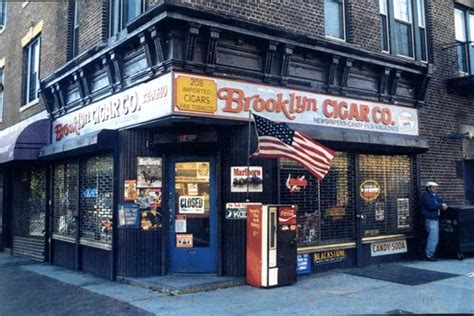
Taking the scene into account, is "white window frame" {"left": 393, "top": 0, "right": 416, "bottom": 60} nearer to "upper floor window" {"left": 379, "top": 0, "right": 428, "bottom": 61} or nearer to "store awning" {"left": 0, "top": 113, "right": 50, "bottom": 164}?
"upper floor window" {"left": 379, "top": 0, "right": 428, "bottom": 61}

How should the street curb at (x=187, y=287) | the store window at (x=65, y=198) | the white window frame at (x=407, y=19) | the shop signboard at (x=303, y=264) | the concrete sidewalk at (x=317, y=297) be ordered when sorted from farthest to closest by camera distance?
the white window frame at (x=407, y=19) → the store window at (x=65, y=198) → the shop signboard at (x=303, y=264) → the street curb at (x=187, y=287) → the concrete sidewalk at (x=317, y=297)

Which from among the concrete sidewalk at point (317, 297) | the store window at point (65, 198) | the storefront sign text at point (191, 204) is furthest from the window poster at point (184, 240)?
the store window at point (65, 198)

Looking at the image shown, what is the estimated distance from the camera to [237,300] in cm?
733

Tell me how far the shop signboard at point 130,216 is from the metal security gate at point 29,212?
493cm

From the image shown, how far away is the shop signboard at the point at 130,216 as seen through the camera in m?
8.94

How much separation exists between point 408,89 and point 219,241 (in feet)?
22.0

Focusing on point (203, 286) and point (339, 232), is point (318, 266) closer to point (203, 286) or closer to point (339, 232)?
point (339, 232)

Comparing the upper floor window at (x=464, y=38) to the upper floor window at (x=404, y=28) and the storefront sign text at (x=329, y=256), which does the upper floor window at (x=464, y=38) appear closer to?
the upper floor window at (x=404, y=28)

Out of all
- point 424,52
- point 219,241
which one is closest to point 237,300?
point 219,241

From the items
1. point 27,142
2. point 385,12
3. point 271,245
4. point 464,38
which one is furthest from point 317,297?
point 464,38

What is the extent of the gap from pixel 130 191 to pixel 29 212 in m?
6.71

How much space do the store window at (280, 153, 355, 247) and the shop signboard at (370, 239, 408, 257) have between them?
761mm

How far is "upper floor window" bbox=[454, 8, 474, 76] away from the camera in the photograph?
543 inches

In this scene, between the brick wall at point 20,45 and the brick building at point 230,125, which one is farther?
the brick wall at point 20,45
